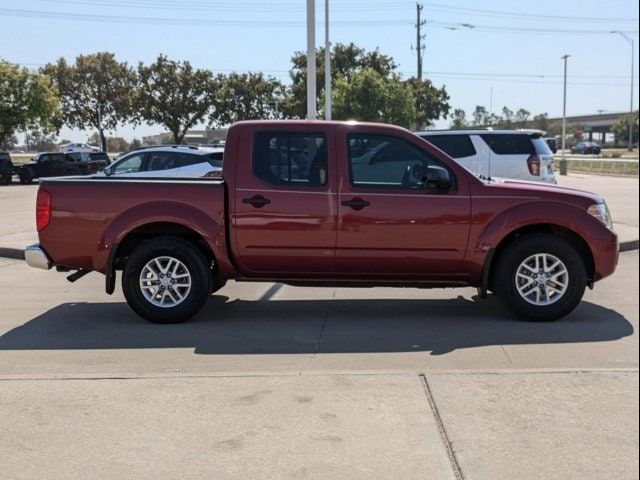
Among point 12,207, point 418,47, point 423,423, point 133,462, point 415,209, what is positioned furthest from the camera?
point 418,47

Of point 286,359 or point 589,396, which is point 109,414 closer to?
point 286,359

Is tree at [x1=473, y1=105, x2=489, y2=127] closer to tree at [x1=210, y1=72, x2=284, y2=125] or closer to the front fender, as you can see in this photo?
tree at [x1=210, y1=72, x2=284, y2=125]

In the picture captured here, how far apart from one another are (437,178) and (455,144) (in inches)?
296

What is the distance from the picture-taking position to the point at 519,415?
396 centimetres

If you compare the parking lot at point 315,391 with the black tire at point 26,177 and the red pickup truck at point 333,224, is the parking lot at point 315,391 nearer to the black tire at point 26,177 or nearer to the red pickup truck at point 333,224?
the red pickup truck at point 333,224

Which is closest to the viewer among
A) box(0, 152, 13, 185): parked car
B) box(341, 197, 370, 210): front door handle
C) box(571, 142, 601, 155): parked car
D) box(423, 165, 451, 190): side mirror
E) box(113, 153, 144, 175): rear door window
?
box(423, 165, 451, 190): side mirror

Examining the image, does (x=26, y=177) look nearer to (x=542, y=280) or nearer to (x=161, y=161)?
(x=161, y=161)

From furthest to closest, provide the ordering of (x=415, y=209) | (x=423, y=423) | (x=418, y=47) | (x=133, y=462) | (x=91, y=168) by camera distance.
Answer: (x=418, y=47) → (x=91, y=168) → (x=415, y=209) → (x=423, y=423) → (x=133, y=462)

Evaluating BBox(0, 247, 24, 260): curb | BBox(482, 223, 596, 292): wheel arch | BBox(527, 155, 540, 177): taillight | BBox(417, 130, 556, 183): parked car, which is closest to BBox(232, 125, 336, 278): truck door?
BBox(482, 223, 596, 292): wheel arch

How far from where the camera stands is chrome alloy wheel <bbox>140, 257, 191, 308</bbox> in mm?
6344

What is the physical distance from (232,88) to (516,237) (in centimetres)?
5226

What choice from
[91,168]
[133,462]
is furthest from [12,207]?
[133,462]

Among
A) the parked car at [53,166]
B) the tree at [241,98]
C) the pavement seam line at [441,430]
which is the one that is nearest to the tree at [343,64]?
the tree at [241,98]

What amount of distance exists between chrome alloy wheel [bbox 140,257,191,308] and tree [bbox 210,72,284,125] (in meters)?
49.7
